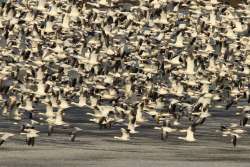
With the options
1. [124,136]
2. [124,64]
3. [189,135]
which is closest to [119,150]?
[124,136]

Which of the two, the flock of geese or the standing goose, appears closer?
the standing goose

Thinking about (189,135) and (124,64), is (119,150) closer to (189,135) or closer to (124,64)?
(189,135)

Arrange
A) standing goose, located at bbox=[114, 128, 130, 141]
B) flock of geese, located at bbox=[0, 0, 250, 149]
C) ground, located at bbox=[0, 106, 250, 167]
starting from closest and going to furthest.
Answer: ground, located at bbox=[0, 106, 250, 167], standing goose, located at bbox=[114, 128, 130, 141], flock of geese, located at bbox=[0, 0, 250, 149]

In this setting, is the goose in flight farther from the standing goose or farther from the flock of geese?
the standing goose

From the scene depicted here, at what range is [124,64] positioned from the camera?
179 ft

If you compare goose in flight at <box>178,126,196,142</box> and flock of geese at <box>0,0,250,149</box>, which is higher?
flock of geese at <box>0,0,250,149</box>

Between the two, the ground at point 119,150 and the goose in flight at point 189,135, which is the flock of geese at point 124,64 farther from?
the ground at point 119,150

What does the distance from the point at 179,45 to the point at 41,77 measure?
707 centimetres

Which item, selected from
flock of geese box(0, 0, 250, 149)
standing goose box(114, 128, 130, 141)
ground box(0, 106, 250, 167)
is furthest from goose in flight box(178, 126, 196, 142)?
standing goose box(114, 128, 130, 141)

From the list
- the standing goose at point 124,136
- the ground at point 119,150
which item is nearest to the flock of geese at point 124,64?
the standing goose at point 124,136

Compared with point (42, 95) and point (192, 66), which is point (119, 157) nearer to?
point (42, 95)

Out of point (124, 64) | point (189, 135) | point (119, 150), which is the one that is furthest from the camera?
point (124, 64)

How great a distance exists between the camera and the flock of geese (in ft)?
166

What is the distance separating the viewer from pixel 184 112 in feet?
170
